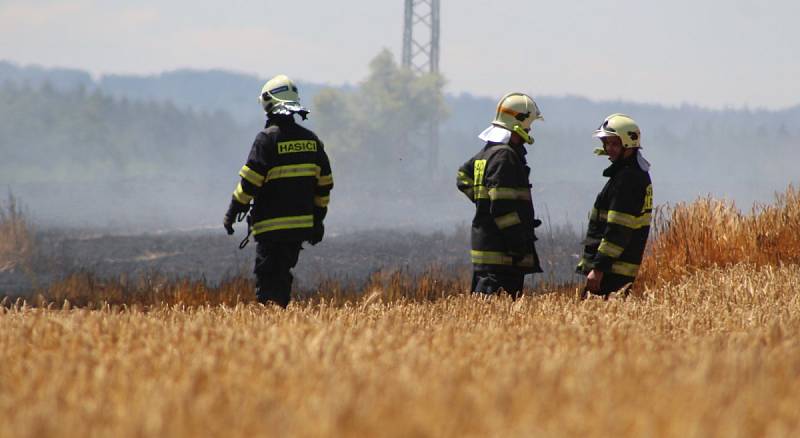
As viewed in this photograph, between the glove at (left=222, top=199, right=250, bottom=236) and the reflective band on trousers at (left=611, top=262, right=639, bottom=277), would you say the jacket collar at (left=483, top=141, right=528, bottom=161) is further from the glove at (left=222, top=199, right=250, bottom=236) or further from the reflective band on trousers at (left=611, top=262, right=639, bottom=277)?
the glove at (left=222, top=199, right=250, bottom=236)

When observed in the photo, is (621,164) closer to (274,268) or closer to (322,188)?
(322,188)

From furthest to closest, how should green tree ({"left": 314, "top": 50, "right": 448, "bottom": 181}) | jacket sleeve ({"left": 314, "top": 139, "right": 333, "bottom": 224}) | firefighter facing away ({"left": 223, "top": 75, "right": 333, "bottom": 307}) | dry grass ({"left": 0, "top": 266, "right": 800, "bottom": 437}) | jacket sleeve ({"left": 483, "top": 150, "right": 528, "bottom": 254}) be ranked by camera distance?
green tree ({"left": 314, "top": 50, "right": 448, "bottom": 181}) < jacket sleeve ({"left": 314, "top": 139, "right": 333, "bottom": 224}) < firefighter facing away ({"left": 223, "top": 75, "right": 333, "bottom": 307}) < jacket sleeve ({"left": 483, "top": 150, "right": 528, "bottom": 254}) < dry grass ({"left": 0, "top": 266, "right": 800, "bottom": 437})

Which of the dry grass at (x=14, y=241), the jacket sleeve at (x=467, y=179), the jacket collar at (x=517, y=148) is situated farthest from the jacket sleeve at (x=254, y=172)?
the dry grass at (x=14, y=241)

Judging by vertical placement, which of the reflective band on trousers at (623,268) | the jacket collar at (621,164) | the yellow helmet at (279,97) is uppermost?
the yellow helmet at (279,97)

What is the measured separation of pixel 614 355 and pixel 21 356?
217cm

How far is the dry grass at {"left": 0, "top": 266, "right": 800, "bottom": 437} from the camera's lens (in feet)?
8.47

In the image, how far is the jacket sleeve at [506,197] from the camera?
7.56 m

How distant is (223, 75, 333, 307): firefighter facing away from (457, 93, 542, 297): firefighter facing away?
112 cm

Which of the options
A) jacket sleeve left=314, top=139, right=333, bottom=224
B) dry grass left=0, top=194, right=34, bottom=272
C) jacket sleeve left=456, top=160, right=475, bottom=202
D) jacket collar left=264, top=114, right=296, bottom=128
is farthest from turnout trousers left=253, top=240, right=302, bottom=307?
dry grass left=0, top=194, right=34, bottom=272

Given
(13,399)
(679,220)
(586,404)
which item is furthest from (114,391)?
(679,220)

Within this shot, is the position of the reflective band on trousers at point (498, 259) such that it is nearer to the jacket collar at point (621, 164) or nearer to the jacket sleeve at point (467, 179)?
the jacket sleeve at point (467, 179)

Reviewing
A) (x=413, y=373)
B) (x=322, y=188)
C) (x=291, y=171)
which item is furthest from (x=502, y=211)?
(x=413, y=373)

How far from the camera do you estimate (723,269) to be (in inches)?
375

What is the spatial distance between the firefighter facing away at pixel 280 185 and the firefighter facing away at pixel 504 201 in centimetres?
112
